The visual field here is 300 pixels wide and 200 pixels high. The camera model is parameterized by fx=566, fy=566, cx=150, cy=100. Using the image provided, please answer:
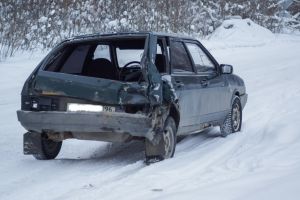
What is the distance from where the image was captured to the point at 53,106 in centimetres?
645

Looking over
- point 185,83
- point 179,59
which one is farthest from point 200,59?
point 185,83

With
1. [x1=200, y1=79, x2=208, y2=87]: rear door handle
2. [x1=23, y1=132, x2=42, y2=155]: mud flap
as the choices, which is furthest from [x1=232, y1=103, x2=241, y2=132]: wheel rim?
[x1=23, y1=132, x2=42, y2=155]: mud flap

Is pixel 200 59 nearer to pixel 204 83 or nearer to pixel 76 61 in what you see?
pixel 204 83

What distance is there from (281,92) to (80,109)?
276 inches

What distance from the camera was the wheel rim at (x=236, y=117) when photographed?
8.73 m

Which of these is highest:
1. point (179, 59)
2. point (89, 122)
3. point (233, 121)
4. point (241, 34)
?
point (179, 59)

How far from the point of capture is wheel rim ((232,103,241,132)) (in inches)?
344

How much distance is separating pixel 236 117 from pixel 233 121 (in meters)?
0.19

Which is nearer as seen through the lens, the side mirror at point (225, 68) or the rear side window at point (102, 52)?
the rear side window at point (102, 52)

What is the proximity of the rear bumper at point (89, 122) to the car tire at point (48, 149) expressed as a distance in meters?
0.52

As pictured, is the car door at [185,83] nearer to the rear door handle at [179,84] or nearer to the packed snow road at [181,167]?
the rear door handle at [179,84]

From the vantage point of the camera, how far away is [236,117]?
8852 millimetres

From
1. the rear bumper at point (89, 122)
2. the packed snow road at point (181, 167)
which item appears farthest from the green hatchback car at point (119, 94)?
the packed snow road at point (181, 167)

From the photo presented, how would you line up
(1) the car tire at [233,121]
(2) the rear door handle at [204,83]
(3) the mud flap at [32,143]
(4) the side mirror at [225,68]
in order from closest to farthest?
(3) the mud flap at [32,143] < (2) the rear door handle at [204,83] < (4) the side mirror at [225,68] < (1) the car tire at [233,121]
